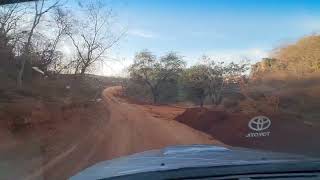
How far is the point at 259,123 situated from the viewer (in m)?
5.34

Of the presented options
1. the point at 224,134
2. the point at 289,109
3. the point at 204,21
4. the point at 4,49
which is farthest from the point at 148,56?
the point at 4,49

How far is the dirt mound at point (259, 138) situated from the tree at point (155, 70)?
0.46 m

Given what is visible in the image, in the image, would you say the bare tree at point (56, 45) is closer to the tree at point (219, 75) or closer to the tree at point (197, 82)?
the tree at point (197, 82)

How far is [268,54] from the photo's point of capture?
17.9ft

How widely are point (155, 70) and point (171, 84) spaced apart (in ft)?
0.76

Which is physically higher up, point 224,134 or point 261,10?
point 261,10

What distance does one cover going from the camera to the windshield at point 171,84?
209 inches

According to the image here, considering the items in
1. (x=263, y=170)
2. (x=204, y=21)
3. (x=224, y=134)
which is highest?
(x=204, y=21)

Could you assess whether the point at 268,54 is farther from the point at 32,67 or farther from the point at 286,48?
the point at 32,67

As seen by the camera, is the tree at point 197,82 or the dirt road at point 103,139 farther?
the tree at point 197,82

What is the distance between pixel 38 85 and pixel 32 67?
38 centimetres

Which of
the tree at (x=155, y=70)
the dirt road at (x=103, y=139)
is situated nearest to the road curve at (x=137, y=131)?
the dirt road at (x=103, y=139)

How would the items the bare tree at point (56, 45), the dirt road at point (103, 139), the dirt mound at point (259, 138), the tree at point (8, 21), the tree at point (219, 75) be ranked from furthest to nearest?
the tree at point (8, 21) → the bare tree at point (56, 45) → the tree at point (219, 75) → the dirt road at point (103, 139) → the dirt mound at point (259, 138)

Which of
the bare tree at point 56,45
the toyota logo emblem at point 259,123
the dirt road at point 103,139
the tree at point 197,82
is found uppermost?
the bare tree at point 56,45
